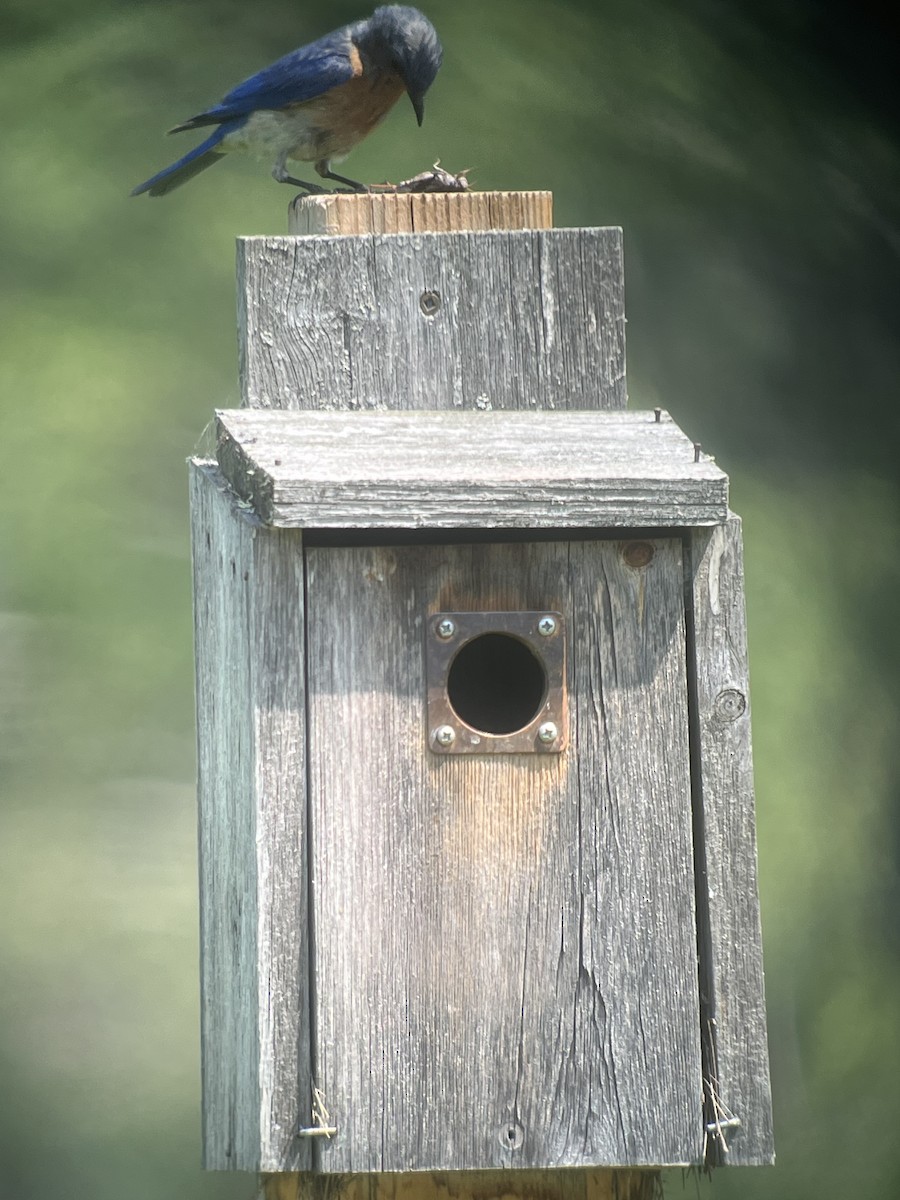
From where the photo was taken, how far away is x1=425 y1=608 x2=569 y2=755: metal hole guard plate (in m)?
1.99

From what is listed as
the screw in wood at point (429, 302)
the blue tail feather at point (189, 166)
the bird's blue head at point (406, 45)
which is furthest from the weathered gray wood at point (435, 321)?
the blue tail feather at point (189, 166)

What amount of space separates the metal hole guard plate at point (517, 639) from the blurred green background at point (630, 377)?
3.04 m

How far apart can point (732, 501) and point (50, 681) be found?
1.98 metres

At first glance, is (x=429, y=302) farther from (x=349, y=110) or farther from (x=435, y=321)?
(x=349, y=110)

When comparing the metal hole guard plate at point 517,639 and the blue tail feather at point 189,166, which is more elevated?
the blue tail feather at point 189,166

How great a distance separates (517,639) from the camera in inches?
79.6

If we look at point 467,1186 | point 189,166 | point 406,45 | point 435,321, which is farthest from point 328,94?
point 467,1186

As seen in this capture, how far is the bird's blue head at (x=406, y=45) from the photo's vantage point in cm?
395

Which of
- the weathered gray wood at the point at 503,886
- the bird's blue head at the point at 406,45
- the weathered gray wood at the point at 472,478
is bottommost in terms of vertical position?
the weathered gray wood at the point at 503,886

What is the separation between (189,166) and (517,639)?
256 cm

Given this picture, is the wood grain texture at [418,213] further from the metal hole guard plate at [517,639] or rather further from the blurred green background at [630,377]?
the blurred green background at [630,377]

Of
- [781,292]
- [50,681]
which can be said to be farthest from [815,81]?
[50,681]

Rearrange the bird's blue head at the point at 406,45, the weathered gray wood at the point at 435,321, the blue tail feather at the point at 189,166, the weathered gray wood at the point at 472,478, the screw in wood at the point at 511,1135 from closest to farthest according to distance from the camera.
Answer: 1. the weathered gray wood at the point at 472,478
2. the screw in wood at the point at 511,1135
3. the weathered gray wood at the point at 435,321
4. the bird's blue head at the point at 406,45
5. the blue tail feather at the point at 189,166

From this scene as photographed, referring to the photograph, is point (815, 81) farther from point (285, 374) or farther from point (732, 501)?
point (285, 374)
